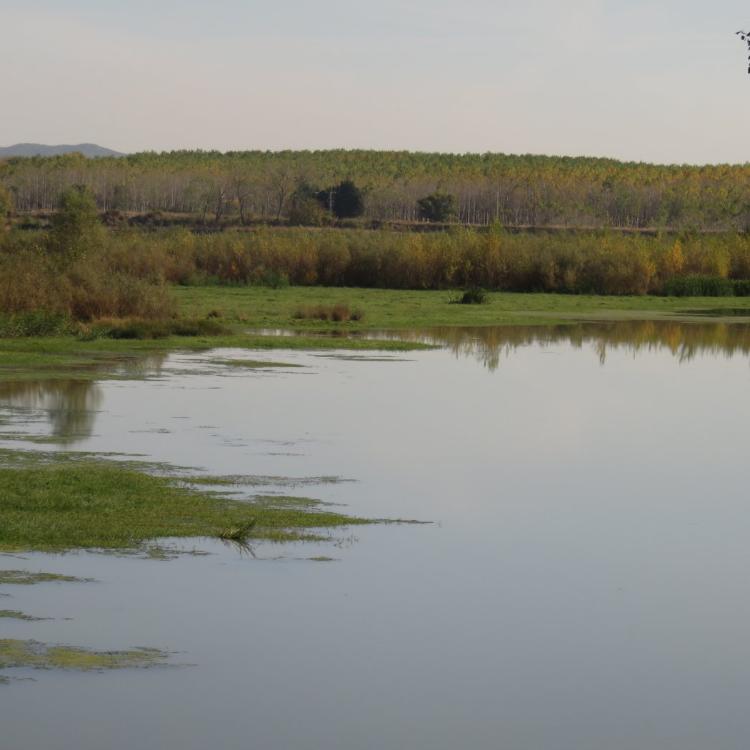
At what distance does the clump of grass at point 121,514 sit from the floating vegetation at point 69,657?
241 centimetres

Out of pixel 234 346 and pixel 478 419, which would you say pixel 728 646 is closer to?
pixel 478 419

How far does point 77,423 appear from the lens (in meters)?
17.6

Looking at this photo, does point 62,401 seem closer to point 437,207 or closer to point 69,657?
point 69,657

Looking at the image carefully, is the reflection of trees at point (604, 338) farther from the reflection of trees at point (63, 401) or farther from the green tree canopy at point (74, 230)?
the reflection of trees at point (63, 401)

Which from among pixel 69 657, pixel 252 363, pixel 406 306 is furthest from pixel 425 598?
pixel 406 306

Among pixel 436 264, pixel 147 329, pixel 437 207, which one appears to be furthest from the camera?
pixel 437 207

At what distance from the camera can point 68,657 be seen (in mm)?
8359

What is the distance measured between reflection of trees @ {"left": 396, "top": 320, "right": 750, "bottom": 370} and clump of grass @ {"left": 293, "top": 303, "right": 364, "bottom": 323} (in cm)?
212

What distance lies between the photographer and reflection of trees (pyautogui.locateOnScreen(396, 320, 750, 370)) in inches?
1246

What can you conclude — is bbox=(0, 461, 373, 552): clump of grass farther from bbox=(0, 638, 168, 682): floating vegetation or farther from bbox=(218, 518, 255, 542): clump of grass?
bbox=(0, 638, 168, 682): floating vegetation

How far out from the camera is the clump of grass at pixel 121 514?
36.8 ft

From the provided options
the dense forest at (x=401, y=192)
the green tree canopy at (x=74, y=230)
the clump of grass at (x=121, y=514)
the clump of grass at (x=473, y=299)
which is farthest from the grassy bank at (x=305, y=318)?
the dense forest at (x=401, y=192)

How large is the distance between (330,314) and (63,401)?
17564mm

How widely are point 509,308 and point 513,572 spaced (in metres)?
33.6
